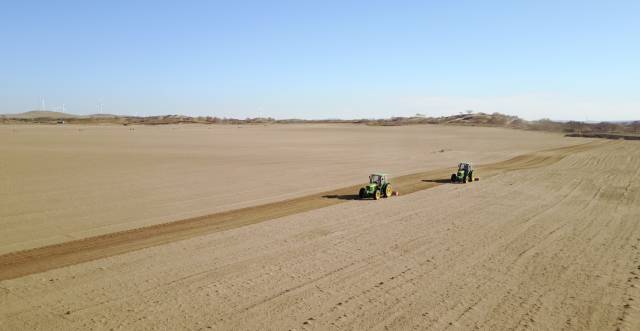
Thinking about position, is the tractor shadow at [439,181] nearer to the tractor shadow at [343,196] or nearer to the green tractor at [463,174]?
the green tractor at [463,174]

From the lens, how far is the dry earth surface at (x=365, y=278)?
8.27 m

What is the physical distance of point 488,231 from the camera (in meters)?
14.6

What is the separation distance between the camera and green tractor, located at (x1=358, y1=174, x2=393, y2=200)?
20.0m

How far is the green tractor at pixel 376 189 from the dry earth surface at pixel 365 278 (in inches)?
111

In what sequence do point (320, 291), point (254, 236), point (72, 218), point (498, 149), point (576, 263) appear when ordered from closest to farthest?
point (320, 291) → point (576, 263) → point (254, 236) → point (72, 218) → point (498, 149)

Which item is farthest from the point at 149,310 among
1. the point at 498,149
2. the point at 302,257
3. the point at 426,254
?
the point at 498,149

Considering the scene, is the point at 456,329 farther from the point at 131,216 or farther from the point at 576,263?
the point at 131,216

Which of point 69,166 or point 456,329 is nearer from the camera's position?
point 456,329

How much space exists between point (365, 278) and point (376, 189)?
10.1 metres

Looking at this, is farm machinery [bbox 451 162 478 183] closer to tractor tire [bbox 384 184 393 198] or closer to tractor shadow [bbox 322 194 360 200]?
tractor tire [bbox 384 184 393 198]

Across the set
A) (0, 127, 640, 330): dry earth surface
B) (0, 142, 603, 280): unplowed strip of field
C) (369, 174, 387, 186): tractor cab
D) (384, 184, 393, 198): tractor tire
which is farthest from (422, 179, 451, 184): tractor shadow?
(0, 127, 640, 330): dry earth surface

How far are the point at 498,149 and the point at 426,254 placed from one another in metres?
46.3

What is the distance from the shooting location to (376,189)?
20141mm

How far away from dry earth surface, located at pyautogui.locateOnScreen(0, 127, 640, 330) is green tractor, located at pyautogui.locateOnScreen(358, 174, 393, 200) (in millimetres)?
2830
